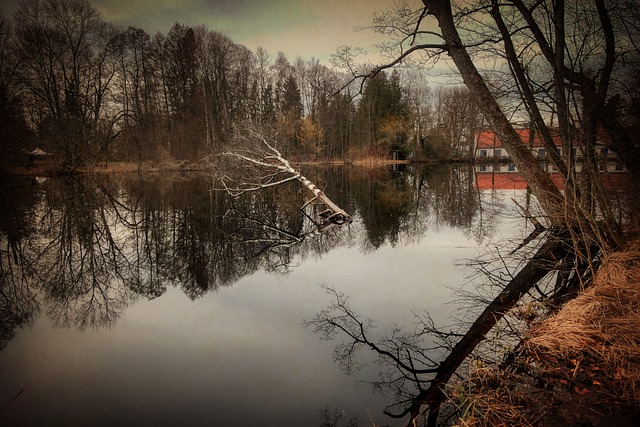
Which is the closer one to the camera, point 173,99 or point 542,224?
point 542,224

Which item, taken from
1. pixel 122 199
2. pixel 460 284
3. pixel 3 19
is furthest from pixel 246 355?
pixel 3 19

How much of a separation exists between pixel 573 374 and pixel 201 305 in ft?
12.7

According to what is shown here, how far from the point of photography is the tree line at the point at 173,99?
81.5 feet

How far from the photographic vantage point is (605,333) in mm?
2732

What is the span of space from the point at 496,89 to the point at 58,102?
3283cm

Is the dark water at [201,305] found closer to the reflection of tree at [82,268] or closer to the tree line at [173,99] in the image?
the reflection of tree at [82,268]

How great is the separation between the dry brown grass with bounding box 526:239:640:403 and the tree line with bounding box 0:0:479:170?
481 inches

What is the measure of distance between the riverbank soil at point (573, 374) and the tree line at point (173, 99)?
1231cm

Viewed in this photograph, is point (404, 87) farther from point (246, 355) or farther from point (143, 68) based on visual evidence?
point (246, 355)

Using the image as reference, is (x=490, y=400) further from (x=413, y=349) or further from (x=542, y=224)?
(x=542, y=224)

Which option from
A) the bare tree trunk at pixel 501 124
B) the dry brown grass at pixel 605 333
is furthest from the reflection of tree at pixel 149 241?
the dry brown grass at pixel 605 333

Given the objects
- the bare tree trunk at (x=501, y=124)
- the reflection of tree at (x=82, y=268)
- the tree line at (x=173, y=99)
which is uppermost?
the tree line at (x=173, y=99)

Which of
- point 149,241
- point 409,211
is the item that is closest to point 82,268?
point 149,241

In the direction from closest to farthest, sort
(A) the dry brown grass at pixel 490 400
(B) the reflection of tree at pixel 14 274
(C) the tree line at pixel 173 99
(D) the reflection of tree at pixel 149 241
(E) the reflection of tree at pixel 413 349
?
(A) the dry brown grass at pixel 490 400 < (E) the reflection of tree at pixel 413 349 < (B) the reflection of tree at pixel 14 274 < (D) the reflection of tree at pixel 149 241 < (C) the tree line at pixel 173 99
